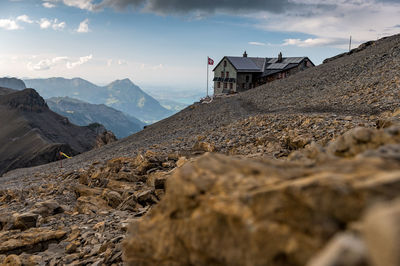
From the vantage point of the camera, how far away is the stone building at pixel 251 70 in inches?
2832

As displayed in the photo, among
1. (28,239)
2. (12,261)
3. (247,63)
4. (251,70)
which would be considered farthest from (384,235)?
(247,63)

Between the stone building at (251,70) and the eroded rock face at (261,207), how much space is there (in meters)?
68.7

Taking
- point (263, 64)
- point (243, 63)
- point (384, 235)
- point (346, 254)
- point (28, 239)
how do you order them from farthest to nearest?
1. point (263, 64)
2. point (243, 63)
3. point (28, 239)
4. point (346, 254)
5. point (384, 235)

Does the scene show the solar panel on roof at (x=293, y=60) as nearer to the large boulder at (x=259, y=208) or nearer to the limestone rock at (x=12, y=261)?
the limestone rock at (x=12, y=261)

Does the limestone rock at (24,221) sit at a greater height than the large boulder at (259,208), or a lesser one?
lesser

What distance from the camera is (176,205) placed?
435 cm

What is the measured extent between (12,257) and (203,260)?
24.4 ft

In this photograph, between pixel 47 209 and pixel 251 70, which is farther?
pixel 251 70

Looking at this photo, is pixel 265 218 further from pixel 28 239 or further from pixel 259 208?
pixel 28 239

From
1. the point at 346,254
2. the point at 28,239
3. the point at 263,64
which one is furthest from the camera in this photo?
the point at 263,64

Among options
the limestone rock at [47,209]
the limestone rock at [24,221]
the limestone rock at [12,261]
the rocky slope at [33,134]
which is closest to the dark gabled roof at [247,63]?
the rocky slope at [33,134]

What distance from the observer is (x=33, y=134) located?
315ft

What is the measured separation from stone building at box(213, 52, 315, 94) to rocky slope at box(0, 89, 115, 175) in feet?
132

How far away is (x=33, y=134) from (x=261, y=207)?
111 meters
